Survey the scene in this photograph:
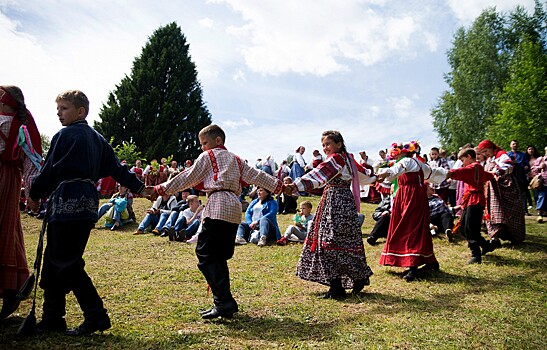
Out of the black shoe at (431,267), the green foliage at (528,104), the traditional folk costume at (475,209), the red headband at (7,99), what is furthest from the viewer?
the green foliage at (528,104)

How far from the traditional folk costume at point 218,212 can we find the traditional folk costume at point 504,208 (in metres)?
5.30

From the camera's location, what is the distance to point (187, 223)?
10094 millimetres

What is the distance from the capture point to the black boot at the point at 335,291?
4988mm

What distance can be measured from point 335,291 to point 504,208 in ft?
14.2

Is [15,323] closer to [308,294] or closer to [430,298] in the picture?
[308,294]

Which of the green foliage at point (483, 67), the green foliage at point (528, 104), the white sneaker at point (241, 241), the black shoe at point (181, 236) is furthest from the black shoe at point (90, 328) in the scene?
the green foliage at point (483, 67)

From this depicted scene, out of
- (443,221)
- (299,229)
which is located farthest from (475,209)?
(299,229)

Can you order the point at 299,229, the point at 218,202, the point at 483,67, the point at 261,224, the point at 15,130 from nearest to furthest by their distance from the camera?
1. the point at 15,130
2. the point at 218,202
3. the point at 261,224
4. the point at 299,229
5. the point at 483,67

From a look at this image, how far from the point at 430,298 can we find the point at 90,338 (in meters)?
3.77

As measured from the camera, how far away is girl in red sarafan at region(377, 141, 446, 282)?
589 cm

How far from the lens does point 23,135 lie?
407cm

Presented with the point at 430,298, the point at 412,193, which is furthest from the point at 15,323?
the point at 412,193

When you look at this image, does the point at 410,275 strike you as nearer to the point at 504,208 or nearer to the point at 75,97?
the point at 504,208

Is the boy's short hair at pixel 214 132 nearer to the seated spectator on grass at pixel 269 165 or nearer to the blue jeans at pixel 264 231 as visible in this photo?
the blue jeans at pixel 264 231
